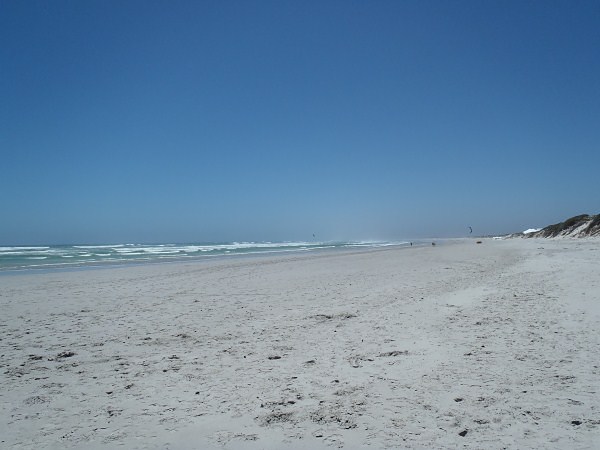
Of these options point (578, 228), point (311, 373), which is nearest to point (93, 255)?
point (311, 373)

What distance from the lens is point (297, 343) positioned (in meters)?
6.81

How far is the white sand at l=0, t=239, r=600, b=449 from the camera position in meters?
3.79

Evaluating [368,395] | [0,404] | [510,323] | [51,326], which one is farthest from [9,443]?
[510,323]

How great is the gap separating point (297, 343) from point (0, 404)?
4363 millimetres

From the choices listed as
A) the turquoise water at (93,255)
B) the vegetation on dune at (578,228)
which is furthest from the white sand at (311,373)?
the vegetation on dune at (578,228)

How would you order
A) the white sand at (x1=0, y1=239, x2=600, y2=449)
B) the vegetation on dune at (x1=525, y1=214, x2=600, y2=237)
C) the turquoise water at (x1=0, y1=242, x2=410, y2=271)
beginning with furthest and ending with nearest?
the vegetation on dune at (x1=525, y1=214, x2=600, y2=237)
the turquoise water at (x1=0, y1=242, x2=410, y2=271)
the white sand at (x1=0, y1=239, x2=600, y2=449)

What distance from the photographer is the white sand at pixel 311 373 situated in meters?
3.79

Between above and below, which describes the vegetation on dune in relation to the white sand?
above

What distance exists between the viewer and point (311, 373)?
5324 mm

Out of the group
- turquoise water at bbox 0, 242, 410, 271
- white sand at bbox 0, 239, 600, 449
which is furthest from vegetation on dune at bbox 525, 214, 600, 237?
white sand at bbox 0, 239, 600, 449

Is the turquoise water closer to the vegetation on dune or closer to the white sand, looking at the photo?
the white sand

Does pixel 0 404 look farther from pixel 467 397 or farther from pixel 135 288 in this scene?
pixel 135 288

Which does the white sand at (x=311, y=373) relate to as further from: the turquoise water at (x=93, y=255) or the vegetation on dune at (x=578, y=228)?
the vegetation on dune at (x=578, y=228)

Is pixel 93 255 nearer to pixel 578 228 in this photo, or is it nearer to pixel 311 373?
pixel 311 373
